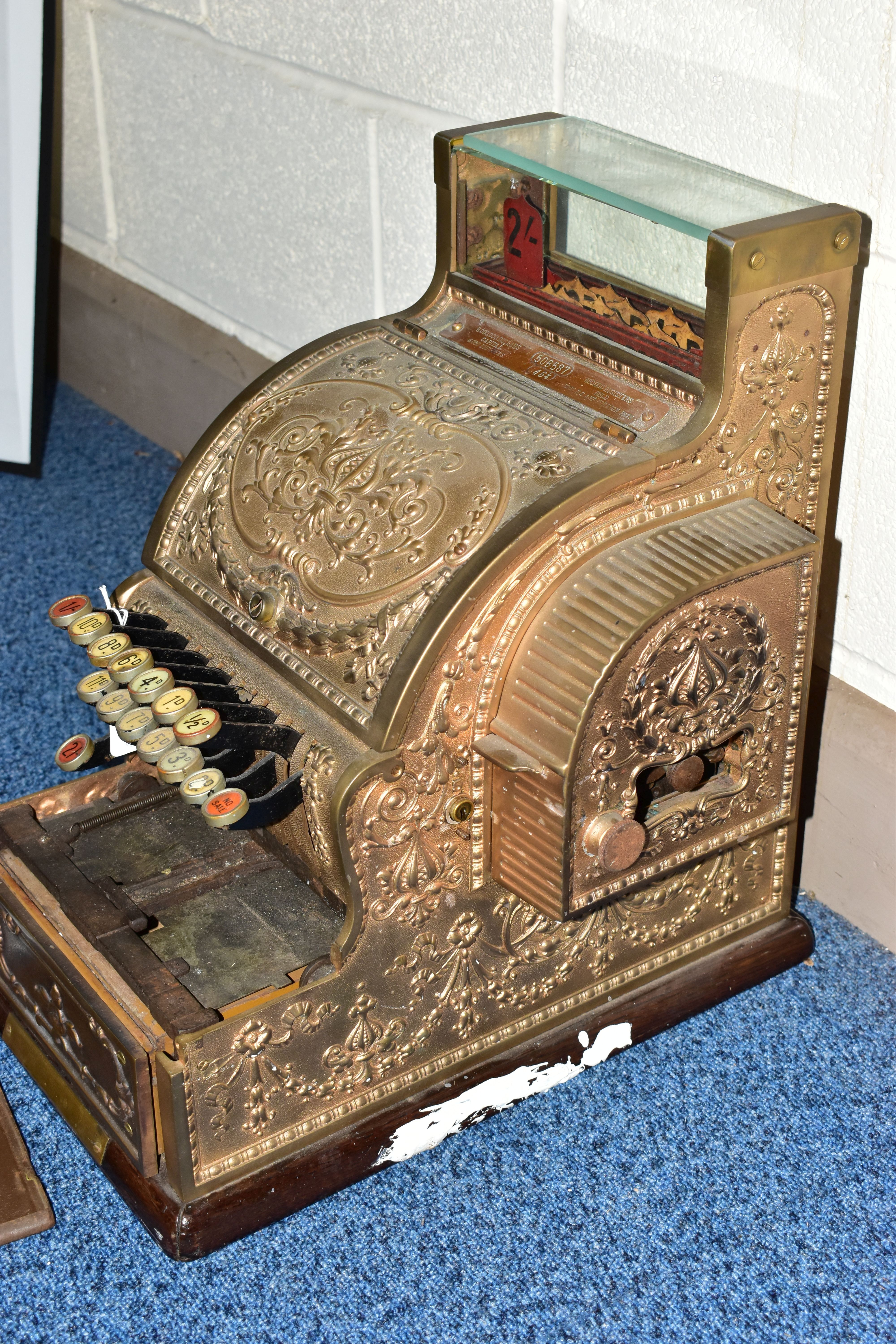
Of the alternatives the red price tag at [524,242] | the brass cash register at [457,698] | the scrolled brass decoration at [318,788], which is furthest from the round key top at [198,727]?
the red price tag at [524,242]

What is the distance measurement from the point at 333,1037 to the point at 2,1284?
474mm

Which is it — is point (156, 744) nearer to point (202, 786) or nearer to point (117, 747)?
point (202, 786)

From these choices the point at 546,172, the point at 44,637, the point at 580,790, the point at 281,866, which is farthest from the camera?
the point at 44,637

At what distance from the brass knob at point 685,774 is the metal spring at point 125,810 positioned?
2.12 ft

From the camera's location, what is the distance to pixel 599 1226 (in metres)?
1.85

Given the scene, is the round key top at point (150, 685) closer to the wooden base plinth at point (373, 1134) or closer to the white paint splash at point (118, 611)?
the white paint splash at point (118, 611)

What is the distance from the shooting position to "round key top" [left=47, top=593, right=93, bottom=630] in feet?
6.40

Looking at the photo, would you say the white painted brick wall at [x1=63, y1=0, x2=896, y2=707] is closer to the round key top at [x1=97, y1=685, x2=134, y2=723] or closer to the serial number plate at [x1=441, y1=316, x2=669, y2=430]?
the serial number plate at [x1=441, y1=316, x2=669, y2=430]

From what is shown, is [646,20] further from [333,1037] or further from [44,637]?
[44,637]

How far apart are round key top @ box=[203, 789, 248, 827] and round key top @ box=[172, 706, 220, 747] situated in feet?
0.22

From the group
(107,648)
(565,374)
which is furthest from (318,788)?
(565,374)

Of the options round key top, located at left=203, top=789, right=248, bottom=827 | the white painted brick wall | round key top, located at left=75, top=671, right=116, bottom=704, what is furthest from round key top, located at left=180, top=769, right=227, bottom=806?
the white painted brick wall

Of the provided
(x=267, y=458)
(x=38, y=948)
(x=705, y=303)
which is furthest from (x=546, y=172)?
(x=38, y=948)

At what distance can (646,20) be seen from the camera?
2.07 metres
